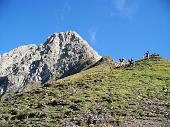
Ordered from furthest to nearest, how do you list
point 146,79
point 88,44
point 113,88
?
1. point 88,44
2. point 146,79
3. point 113,88

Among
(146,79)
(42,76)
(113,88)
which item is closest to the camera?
(113,88)

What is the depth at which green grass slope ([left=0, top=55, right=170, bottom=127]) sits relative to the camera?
1918 inches

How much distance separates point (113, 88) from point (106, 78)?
385 inches

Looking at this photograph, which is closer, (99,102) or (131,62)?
(99,102)

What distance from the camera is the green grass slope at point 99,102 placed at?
160 feet

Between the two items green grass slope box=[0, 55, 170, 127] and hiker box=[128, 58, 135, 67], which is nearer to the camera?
green grass slope box=[0, 55, 170, 127]

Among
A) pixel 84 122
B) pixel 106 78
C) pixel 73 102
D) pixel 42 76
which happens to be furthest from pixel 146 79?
pixel 42 76

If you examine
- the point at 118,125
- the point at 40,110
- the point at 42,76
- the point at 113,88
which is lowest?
the point at 118,125

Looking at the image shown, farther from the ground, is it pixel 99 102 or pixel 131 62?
pixel 131 62

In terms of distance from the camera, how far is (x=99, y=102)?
58.3 metres

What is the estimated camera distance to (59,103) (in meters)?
59.2

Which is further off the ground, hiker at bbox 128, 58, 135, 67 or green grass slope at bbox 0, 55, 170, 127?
hiker at bbox 128, 58, 135, 67

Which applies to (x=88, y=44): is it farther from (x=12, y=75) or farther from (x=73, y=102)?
(x=73, y=102)

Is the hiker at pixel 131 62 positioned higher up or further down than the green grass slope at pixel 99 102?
higher up
